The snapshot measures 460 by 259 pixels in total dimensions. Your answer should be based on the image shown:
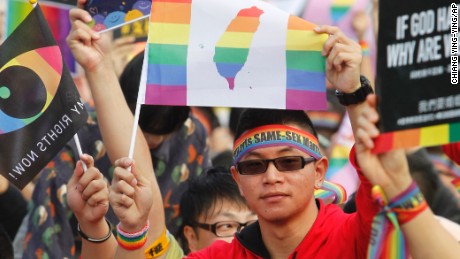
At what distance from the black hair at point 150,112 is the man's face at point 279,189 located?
1489 mm

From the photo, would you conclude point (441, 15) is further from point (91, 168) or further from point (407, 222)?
point (91, 168)

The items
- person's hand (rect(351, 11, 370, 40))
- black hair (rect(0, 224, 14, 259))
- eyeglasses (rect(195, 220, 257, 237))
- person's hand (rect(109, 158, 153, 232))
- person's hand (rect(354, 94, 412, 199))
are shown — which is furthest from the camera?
person's hand (rect(351, 11, 370, 40))

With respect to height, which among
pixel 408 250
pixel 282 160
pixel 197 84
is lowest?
pixel 408 250

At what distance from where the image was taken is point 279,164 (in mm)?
4902

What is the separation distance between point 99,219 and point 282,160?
0.81 meters

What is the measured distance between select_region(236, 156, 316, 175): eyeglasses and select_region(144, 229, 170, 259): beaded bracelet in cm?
71

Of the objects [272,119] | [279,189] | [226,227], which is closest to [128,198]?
[279,189]

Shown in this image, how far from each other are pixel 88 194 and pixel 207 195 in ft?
4.81

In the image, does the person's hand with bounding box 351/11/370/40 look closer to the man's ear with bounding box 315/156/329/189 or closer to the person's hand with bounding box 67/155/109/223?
the man's ear with bounding box 315/156/329/189

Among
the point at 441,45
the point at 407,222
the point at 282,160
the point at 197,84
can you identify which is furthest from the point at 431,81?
the point at 197,84

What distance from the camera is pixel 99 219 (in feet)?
16.6

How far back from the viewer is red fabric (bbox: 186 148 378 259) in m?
4.33

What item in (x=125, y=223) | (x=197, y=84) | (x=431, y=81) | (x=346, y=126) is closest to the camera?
(x=431, y=81)

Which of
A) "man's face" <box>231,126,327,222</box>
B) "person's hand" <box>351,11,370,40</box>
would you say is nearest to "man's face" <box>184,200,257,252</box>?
"man's face" <box>231,126,327,222</box>
